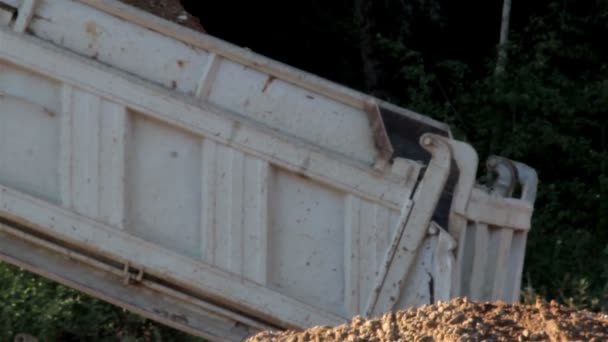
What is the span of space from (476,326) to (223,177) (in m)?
2.35

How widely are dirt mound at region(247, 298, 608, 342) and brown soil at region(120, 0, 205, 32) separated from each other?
3372 mm

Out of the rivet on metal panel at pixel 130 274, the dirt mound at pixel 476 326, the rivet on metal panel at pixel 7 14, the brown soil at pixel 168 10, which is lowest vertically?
the dirt mound at pixel 476 326

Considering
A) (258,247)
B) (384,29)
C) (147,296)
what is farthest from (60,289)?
(384,29)

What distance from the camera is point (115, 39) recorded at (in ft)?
19.5

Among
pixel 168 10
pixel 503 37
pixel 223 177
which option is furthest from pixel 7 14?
pixel 503 37

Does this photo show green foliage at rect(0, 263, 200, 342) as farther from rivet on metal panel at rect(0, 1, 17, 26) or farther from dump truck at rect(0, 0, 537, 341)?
rivet on metal panel at rect(0, 1, 17, 26)

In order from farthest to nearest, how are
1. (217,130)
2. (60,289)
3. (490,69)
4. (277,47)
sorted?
(277,47) < (490,69) < (60,289) < (217,130)

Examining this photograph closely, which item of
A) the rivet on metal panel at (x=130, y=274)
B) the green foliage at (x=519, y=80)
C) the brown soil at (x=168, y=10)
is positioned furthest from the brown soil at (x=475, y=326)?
the green foliage at (x=519, y=80)

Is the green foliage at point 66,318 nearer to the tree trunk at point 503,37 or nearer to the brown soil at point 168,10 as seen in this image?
the brown soil at point 168,10

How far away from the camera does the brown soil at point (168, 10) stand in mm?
7141

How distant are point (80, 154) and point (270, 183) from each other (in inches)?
29.8

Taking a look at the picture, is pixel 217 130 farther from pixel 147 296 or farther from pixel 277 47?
pixel 277 47

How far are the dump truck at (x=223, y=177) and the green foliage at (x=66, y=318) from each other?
4.27 ft

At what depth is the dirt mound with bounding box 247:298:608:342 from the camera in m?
3.64
